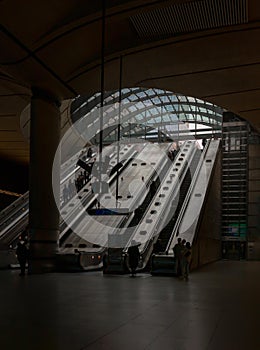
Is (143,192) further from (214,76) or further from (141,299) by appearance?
(141,299)

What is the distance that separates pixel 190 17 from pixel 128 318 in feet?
24.3

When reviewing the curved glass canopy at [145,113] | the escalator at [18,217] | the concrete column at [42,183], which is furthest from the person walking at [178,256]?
the curved glass canopy at [145,113]

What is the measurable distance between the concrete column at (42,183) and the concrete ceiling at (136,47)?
801 mm

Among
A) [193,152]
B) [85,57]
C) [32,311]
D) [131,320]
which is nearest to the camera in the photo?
[131,320]

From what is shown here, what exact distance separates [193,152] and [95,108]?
36.4ft

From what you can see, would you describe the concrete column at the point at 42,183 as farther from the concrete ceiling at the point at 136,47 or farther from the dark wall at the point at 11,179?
the dark wall at the point at 11,179

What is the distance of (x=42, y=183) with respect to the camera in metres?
13.7

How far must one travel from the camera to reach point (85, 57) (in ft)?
41.3

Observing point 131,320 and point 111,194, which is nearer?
point 131,320

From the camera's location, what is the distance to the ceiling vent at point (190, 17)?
10.0 metres

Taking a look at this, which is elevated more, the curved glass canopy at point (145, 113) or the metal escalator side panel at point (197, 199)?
the curved glass canopy at point (145, 113)

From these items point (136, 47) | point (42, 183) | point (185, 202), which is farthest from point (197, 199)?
point (136, 47)

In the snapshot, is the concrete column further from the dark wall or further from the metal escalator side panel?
the dark wall

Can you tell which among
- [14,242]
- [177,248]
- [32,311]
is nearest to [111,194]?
[14,242]
